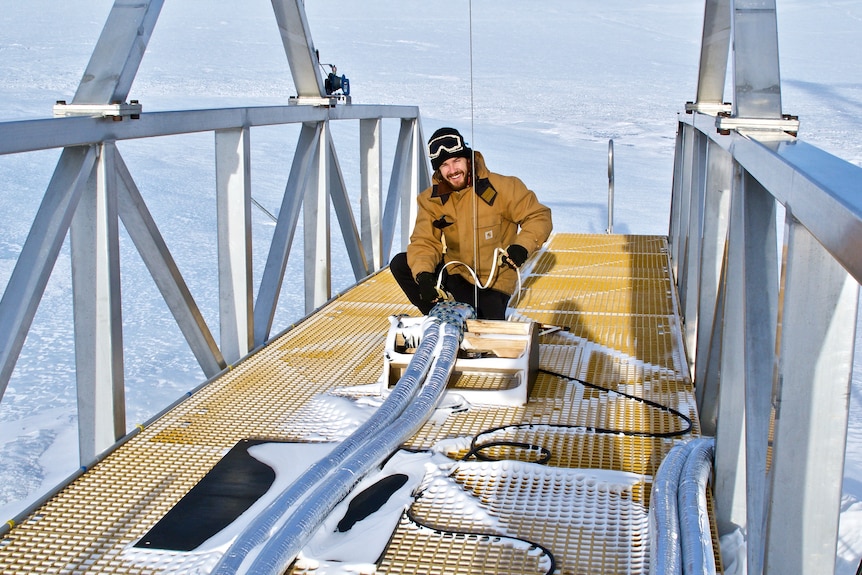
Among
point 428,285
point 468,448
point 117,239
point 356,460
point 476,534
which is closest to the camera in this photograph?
point 476,534

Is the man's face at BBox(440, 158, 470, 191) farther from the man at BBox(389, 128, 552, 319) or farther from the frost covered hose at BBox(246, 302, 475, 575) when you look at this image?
the frost covered hose at BBox(246, 302, 475, 575)

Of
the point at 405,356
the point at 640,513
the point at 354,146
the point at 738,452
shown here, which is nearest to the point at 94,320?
the point at 405,356

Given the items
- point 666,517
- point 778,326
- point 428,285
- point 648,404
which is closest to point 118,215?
point 428,285

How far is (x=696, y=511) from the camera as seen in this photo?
1.87m

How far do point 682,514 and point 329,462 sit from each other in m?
0.79

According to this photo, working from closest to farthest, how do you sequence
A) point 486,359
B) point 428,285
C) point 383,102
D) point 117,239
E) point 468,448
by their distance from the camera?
point 468,448, point 117,239, point 486,359, point 428,285, point 383,102

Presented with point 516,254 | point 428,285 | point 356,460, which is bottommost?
point 356,460

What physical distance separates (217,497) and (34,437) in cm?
451

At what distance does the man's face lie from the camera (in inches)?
132

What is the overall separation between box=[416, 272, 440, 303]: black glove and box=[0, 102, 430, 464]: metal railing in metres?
0.75

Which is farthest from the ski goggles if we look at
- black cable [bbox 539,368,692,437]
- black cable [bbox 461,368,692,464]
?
black cable [bbox 461,368,692,464]

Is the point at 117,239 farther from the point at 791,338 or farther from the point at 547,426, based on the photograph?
the point at 791,338

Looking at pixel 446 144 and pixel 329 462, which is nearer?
pixel 329 462

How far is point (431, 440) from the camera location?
2.50 meters
